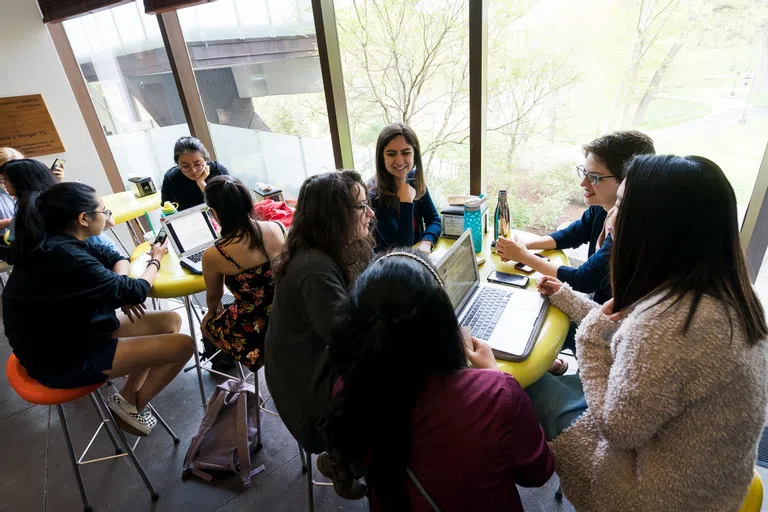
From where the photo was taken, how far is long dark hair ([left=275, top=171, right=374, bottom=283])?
1.18 metres

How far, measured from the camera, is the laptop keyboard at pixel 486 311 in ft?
3.82

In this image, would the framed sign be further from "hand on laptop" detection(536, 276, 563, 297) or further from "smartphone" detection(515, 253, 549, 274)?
"hand on laptop" detection(536, 276, 563, 297)

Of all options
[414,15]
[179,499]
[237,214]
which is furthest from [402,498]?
[414,15]

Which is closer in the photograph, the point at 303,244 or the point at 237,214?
the point at 303,244

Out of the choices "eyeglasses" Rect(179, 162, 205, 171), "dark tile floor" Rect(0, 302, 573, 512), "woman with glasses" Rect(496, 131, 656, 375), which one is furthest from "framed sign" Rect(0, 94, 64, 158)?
"woman with glasses" Rect(496, 131, 656, 375)

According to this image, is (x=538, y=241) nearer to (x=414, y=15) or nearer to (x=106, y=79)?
(x=414, y=15)

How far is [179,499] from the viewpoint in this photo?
165 cm

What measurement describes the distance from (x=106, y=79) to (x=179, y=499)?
→ 13.3 feet

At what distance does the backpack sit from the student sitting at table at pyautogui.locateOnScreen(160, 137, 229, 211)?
1.33 m

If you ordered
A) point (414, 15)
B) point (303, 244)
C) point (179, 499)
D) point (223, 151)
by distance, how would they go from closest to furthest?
point (303, 244) < point (179, 499) < point (414, 15) < point (223, 151)

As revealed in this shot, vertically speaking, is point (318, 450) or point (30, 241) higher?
point (30, 241)

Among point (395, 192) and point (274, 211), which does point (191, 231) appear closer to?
point (274, 211)

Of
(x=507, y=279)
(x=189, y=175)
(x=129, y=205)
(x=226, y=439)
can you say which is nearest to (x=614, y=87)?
(x=507, y=279)

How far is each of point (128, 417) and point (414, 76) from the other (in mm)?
2896
